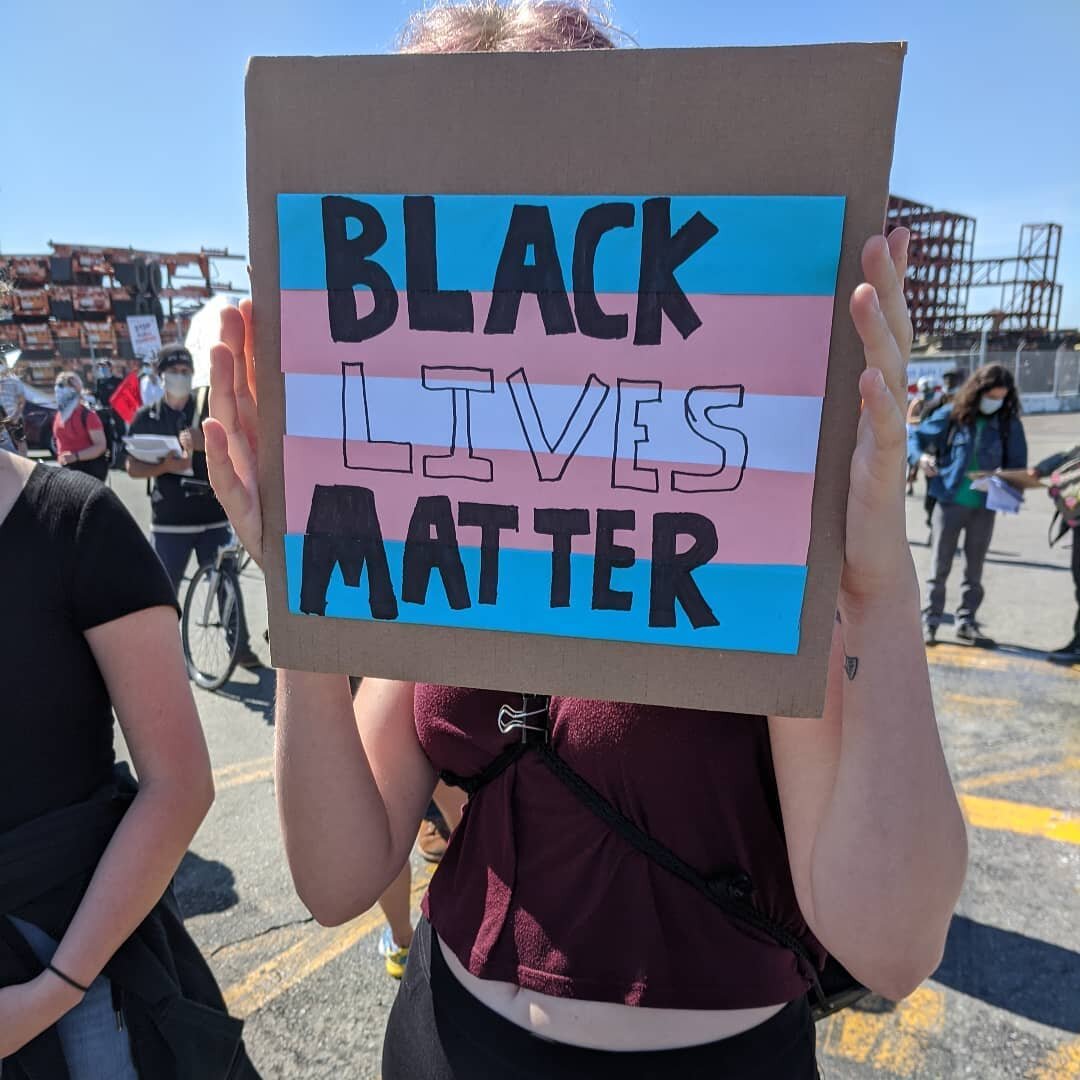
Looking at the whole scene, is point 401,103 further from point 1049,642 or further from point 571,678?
point 1049,642

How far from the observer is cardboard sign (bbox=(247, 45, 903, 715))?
744mm

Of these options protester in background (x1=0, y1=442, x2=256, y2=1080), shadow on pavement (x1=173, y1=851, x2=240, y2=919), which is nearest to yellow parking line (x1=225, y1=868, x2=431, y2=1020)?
shadow on pavement (x1=173, y1=851, x2=240, y2=919)

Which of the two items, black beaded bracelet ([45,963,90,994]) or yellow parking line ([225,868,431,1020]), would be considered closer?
black beaded bracelet ([45,963,90,994])

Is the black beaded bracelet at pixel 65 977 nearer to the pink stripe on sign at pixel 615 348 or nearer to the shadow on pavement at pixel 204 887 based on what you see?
the pink stripe on sign at pixel 615 348

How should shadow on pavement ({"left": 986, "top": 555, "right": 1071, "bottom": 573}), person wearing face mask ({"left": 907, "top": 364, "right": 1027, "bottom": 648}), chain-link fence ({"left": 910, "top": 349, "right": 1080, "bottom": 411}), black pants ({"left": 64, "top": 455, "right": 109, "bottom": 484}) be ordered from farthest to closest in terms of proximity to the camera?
chain-link fence ({"left": 910, "top": 349, "right": 1080, "bottom": 411}) < shadow on pavement ({"left": 986, "top": 555, "right": 1071, "bottom": 573}) < black pants ({"left": 64, "top": 455, "right": 109, "bottom": 484}) < person wearing face mask ({"left": 907, "top": 364, "right": 1027, "bottom": 648})

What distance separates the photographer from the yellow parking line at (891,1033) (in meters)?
2.23

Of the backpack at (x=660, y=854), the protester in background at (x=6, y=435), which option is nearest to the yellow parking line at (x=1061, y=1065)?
the backpack at (x=660, y=854)

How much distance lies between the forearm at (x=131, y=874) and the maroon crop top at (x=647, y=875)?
1.68ft

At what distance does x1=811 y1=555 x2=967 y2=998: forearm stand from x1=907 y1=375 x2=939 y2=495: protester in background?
9.81 metres

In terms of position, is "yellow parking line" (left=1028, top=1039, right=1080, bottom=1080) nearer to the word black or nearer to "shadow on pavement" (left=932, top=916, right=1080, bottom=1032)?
"shadow on pavement" (left=932, top=916, right=1080, bottom=1032)

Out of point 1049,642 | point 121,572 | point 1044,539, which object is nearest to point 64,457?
point 121,572

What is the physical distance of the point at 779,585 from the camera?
80cm

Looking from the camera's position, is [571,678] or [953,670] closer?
[571,678]

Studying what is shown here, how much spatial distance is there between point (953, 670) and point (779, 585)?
4915mm
